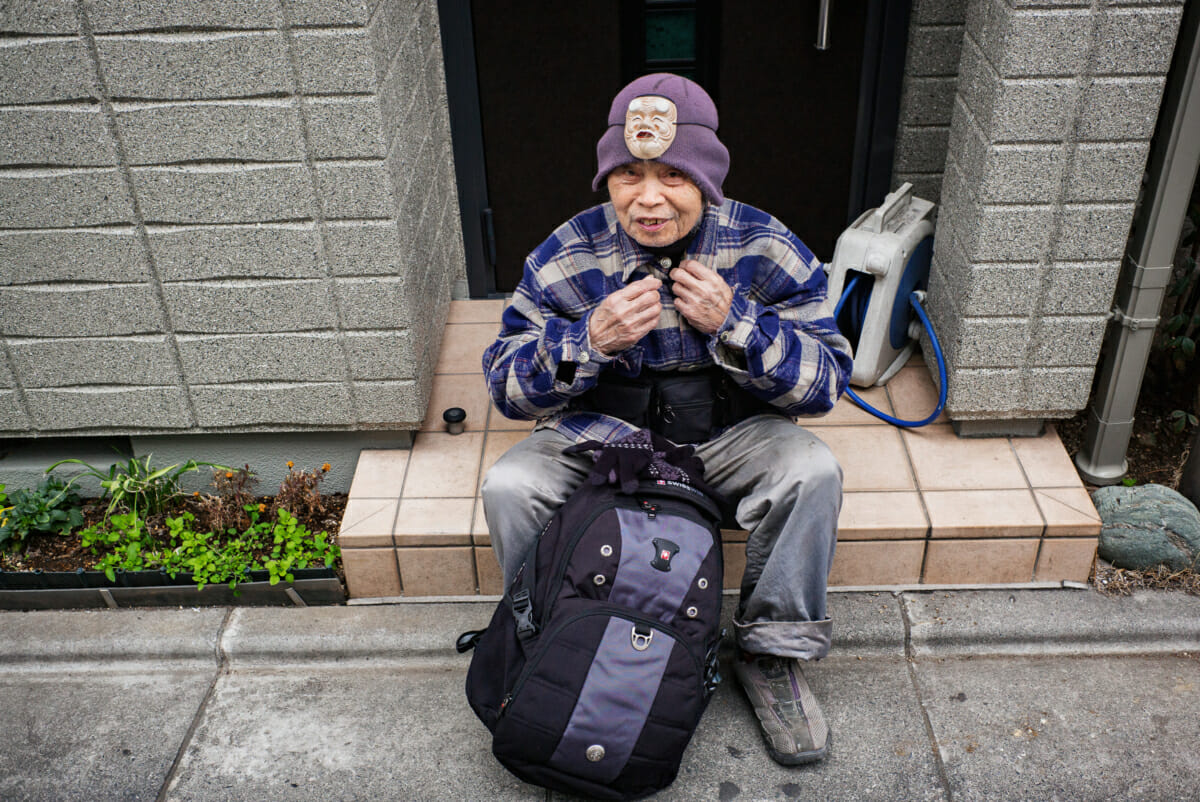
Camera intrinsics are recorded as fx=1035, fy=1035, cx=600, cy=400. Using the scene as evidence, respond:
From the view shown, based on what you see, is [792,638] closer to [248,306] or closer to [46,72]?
[248,306]

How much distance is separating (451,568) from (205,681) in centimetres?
73

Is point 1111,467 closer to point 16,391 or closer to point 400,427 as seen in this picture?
point 400,427

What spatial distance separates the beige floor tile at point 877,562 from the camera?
9.38 feet

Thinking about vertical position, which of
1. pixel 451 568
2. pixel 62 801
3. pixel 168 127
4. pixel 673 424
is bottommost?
pixel 62 801

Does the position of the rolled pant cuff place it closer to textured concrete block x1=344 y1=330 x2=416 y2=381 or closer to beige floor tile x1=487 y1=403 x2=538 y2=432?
beige floor tile x1=487 y1=403 x2=538 y2=432

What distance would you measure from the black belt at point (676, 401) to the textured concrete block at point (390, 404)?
0.59 metres

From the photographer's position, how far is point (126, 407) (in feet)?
9.92

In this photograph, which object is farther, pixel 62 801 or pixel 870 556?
pixel 870 556

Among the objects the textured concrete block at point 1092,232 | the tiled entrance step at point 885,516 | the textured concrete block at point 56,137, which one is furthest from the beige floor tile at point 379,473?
the textured concrete block at point 1092,232

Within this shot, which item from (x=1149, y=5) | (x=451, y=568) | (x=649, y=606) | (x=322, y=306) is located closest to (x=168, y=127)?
(x=322, y=306)

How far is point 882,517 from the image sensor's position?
2.86 m

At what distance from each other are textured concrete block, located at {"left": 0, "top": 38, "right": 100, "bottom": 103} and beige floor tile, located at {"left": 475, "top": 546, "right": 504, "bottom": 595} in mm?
1527

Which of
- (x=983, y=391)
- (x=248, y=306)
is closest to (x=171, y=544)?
(x=248, y=306)

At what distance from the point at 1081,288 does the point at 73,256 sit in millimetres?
2719
